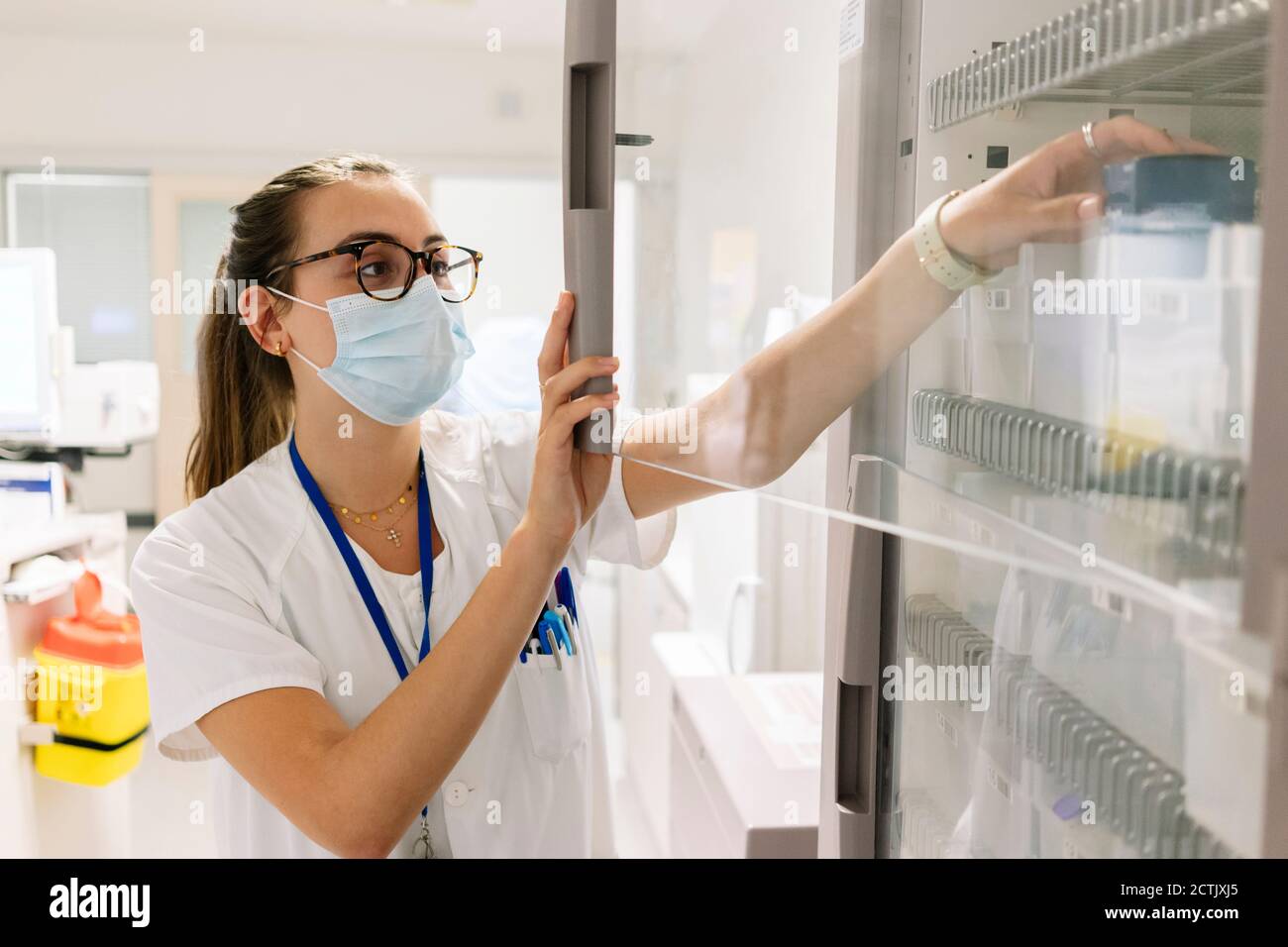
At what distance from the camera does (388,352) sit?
3.93ft

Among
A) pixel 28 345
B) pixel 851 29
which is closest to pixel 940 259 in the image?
pixel 851 29

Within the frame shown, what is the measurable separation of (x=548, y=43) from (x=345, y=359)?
353 cm

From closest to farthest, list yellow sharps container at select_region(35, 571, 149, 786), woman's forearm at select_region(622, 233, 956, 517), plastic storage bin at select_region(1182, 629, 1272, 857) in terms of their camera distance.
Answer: plastic storage bin at select_region(1182, 629, 1272, 857) < woman's forearm at select_region(622, 233, 956, 517) < yellow sharps container at select_region(35, 571, 149, 786)

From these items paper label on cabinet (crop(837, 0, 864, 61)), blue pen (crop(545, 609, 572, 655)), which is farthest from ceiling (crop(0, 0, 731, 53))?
paper label on cabinet (crop(837, 0, 864, 61))

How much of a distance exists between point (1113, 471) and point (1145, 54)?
18 centimetres

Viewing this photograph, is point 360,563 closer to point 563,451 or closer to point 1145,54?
point 563,451

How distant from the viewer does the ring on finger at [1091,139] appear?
1.51 ft

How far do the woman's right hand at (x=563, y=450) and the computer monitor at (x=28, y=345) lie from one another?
221 cm

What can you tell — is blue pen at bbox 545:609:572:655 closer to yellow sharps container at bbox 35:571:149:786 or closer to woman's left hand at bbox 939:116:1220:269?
woman's left hand at bbox 939:116:1220:269

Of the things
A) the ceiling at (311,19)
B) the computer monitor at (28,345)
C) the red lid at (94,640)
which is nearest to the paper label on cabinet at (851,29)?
the red lid at (94,640)

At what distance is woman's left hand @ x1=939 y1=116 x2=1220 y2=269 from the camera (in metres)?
0.45

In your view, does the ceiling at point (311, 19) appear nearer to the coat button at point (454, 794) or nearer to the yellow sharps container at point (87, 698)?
the yellow sharps container at point (87, 698)

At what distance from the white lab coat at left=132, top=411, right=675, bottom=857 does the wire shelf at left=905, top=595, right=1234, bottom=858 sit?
47 cm
